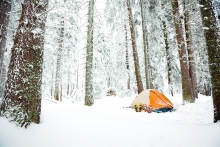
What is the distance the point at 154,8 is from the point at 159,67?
6.29 meters

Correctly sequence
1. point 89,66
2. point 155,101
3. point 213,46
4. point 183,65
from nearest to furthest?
point 213,46
point 155,101
point 89,66
point 183,65

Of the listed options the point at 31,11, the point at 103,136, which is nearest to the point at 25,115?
the point at 103,136

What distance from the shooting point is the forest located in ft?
9.94

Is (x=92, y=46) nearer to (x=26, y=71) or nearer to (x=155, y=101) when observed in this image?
(x=155, y=101)

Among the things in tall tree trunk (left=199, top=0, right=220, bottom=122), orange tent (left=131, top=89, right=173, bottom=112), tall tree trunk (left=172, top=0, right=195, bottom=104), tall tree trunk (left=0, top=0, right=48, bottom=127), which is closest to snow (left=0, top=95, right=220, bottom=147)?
tall tree trunk (left=0, top=0, right=48, bottom=127)

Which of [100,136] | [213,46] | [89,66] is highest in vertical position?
[89,66]

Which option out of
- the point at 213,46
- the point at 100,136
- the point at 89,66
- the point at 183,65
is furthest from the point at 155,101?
the point at 100,136

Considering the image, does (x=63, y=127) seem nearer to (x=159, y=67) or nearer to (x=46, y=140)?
(x=46, y=140)

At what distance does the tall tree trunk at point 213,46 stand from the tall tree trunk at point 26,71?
4217 mm

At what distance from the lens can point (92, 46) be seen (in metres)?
8.02

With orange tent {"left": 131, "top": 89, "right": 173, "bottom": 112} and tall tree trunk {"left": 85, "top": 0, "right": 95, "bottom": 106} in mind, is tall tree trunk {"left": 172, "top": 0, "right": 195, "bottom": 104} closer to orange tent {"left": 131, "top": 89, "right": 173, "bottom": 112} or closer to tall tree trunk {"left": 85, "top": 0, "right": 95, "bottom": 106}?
orange tent {"left": 131, "top": 89, "right": 173, "bottom": 112}

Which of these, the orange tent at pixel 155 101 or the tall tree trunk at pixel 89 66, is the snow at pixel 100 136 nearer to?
the orange tent at pixel 155 101

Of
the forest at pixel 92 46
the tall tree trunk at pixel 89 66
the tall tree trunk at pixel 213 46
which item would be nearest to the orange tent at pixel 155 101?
the forest at pixel 92 46

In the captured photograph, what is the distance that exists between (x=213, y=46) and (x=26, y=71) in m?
4.53
